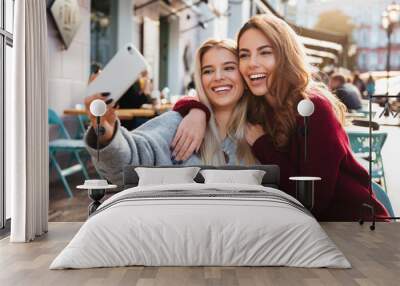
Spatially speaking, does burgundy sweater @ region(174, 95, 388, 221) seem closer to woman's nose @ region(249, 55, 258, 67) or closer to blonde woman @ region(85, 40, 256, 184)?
blonde woman @ region(85, 40, 256, 184)

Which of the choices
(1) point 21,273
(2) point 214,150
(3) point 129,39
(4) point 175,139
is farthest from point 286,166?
(1) point 21,273

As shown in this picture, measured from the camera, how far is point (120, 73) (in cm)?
608

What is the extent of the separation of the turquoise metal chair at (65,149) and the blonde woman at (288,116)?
0.91 meters

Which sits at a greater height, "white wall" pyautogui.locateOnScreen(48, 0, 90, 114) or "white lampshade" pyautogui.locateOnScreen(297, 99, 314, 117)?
"white wall" pyautogui.locateOnScreen(48, 0, 90, 114)

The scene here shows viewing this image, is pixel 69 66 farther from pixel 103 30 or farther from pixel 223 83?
pixel 223 83

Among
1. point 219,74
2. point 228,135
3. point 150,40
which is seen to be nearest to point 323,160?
point 228,135

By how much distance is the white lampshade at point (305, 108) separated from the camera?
19.2 feet

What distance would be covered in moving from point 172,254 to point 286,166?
85.1 inches

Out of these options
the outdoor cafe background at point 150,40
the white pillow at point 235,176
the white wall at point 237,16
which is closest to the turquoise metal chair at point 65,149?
the outdoor cafe background at point 150,40

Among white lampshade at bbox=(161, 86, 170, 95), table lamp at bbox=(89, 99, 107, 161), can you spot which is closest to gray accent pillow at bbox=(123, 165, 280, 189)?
table lamp at bbox=(89, 99, 107, 161)

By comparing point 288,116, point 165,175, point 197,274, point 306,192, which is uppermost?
point 288,116

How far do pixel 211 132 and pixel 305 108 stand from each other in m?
0.86

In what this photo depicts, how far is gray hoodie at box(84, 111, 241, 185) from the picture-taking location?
596 cm

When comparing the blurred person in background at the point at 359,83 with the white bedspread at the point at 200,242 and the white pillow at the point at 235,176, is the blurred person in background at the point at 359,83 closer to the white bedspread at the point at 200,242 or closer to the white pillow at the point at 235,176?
the white pillow at the point at 235,176
